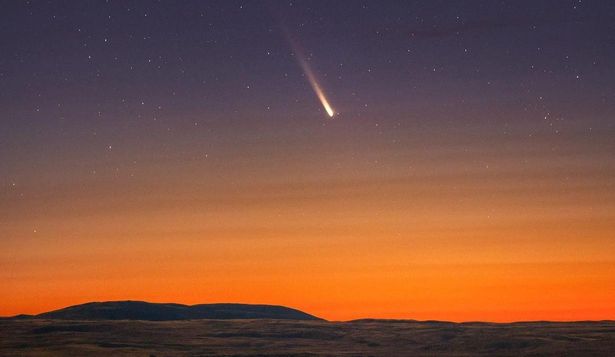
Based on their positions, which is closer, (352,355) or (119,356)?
(119,356)

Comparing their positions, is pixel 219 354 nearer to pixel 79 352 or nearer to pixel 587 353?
pixel 79 352

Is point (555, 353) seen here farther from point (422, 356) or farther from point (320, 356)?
point (320, 356)

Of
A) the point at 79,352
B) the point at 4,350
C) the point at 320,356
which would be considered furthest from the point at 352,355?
the point at 4,350

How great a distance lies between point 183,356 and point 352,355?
40.2 metres

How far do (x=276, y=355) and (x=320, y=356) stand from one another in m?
10.7

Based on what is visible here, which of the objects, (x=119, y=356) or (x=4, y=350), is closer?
(x=119, y=356)

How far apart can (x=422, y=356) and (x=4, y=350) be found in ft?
329

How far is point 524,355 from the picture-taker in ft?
648

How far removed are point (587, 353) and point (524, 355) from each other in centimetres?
1426

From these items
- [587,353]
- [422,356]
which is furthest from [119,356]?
[587,353]

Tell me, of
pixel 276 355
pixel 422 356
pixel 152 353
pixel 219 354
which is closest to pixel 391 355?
pixel 422 356

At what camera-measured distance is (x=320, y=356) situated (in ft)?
639

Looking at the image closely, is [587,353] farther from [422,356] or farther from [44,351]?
[44,351]

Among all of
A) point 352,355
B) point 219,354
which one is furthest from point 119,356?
point 352,355
